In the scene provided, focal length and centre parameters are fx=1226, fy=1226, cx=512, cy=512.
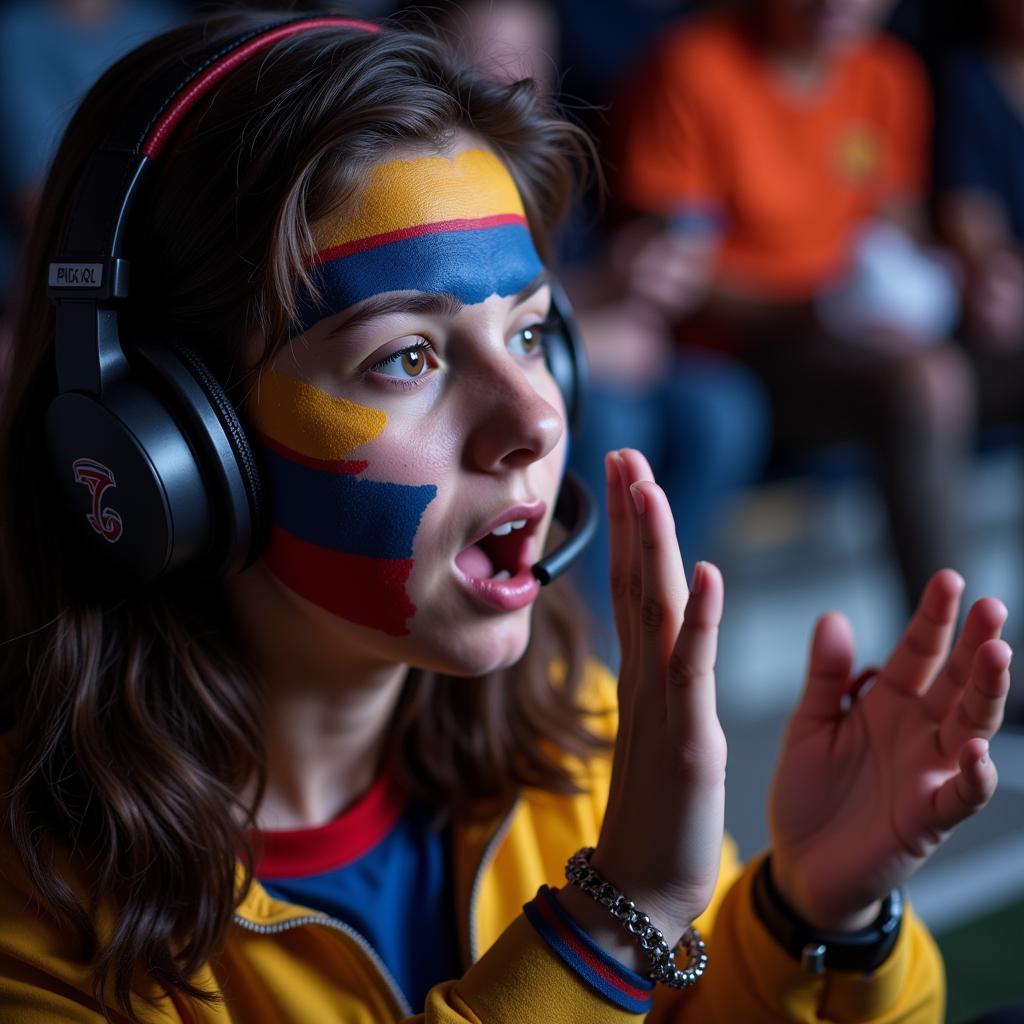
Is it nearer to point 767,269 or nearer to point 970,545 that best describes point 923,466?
point 767,269

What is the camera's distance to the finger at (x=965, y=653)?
777 millimetres

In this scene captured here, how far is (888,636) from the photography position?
2.83 m

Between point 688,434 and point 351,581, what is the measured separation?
144 centimetres

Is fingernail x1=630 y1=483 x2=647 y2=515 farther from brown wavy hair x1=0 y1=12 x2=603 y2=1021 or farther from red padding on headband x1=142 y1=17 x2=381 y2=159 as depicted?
red padding on headband x1=142 y1=17 x2=381 y2=159

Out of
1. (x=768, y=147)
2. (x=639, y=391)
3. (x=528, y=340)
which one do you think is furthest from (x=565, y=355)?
(x=768, y=147)

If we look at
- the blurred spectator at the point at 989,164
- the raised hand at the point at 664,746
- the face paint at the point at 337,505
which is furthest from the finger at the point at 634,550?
the blurred spectator at the point at 989,164

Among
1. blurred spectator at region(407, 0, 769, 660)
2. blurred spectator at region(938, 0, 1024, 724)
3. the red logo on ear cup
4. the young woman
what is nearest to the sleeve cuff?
the young woman

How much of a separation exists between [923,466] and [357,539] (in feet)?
5.37

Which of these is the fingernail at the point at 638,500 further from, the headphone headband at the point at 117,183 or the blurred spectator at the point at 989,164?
the blurred spectator at the point at 989,164

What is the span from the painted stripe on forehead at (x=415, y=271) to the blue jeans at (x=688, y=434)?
120cm

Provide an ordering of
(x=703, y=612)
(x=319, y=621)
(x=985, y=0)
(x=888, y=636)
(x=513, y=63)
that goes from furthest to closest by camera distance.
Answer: (x=888, y=636)
(x=985, y=0)
(x=513, y=63)
(x=319, y=621)
(x=703, y=612)

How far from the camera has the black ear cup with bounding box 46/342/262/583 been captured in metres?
0.71

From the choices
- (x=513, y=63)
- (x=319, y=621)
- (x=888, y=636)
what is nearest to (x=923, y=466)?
(x=888, y=636)

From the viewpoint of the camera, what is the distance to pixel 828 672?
2.85 feet
